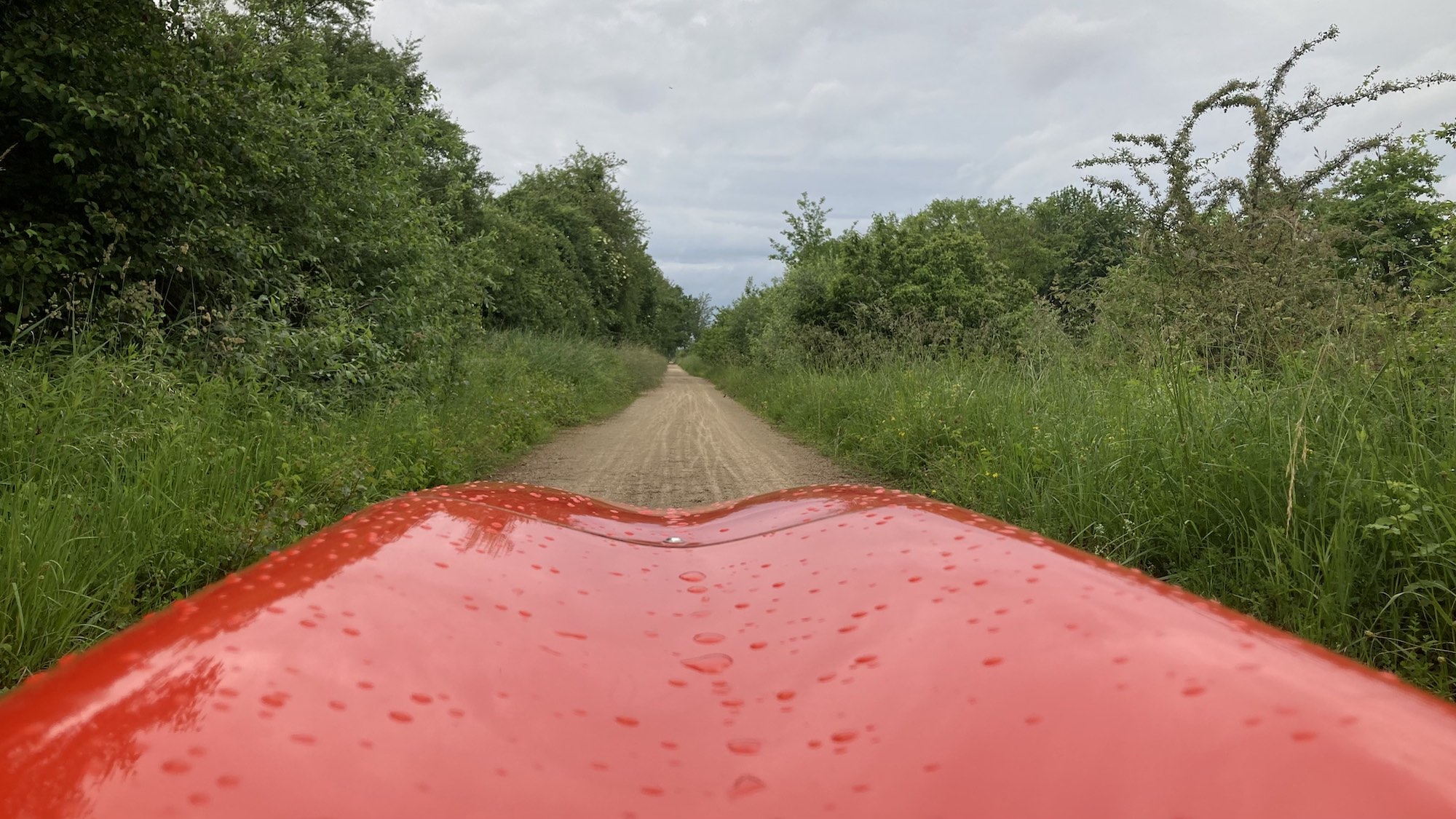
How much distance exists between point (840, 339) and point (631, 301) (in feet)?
75.1

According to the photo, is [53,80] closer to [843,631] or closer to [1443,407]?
[843,631]

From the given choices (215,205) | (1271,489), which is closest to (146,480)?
(215,205)

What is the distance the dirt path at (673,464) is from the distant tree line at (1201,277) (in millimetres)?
2543

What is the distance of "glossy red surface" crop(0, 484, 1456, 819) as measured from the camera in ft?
1.70

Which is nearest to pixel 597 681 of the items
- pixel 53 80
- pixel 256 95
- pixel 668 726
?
pixel 668 726

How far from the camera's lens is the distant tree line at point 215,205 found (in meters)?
5.15

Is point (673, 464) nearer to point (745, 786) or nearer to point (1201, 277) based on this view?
point (1201, 277)

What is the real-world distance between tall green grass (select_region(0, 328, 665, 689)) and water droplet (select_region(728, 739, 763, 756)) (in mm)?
2833

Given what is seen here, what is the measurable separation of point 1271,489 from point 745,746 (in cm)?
330

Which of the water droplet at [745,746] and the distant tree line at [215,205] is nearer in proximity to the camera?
the water droplet at [745,746]

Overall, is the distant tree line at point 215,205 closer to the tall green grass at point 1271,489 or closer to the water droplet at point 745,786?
the water droplet at point 745,786

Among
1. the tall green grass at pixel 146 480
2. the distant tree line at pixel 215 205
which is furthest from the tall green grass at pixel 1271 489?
the distant tree line at pixel 215 205

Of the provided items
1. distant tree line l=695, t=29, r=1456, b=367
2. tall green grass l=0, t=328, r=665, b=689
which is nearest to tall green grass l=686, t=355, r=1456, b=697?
distant tree line l=695, t=29, r=1456, b=367

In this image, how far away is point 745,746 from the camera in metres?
0.67
